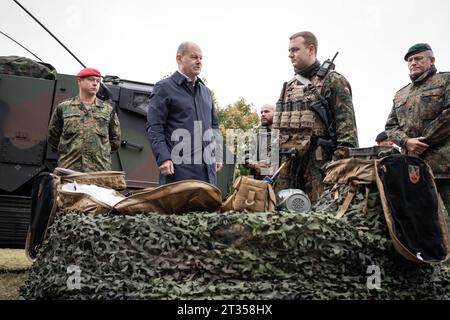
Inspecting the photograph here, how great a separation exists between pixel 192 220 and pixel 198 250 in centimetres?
16

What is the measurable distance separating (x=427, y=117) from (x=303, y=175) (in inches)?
43.4

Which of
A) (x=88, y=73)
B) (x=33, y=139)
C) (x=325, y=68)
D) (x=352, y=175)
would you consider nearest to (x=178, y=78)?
(x=325, y=68)

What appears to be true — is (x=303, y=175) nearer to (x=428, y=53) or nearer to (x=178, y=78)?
(x=178, y=78)

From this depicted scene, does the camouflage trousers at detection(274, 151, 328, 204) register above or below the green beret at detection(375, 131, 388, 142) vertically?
below

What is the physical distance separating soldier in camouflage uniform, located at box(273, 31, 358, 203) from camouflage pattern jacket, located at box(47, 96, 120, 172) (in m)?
1.74

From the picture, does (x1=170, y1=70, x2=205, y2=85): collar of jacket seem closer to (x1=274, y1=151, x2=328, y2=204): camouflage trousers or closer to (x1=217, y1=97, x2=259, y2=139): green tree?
(x1=274, y1=151, x2=328, y2=204): camouflage trousers

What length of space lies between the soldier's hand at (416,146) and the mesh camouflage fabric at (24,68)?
14.0 feet

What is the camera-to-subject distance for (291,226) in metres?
2.57

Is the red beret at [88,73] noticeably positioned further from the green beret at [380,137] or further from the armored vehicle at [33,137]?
the green beret at [380,137]

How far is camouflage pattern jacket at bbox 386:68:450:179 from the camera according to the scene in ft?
13.6

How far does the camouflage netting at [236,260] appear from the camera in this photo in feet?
8.00

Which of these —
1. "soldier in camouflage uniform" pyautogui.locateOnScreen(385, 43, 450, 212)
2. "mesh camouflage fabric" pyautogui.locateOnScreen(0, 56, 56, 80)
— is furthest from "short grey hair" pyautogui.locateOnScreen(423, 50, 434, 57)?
"mesh camouflage fabric" pyautogui.locateOnScreen(0, 56, 56, 80)

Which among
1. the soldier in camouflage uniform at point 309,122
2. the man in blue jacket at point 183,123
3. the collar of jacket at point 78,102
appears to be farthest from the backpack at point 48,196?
the collar of jacket at point 78,102
